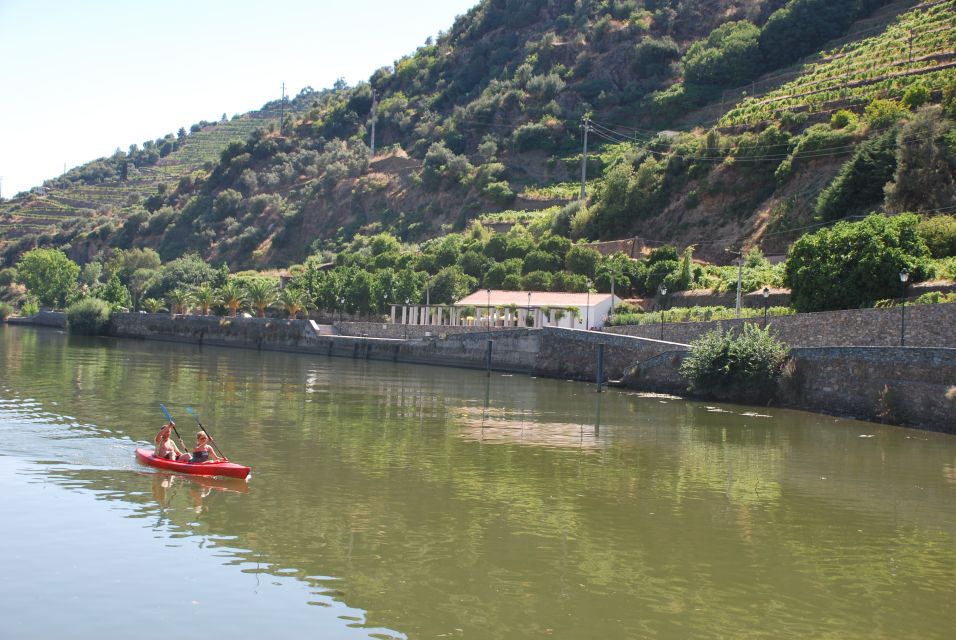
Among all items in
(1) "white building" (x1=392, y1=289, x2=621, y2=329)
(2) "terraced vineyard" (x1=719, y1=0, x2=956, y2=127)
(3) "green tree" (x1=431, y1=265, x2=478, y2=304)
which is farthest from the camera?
(3) "green tree" (x1=431, y1=265, x2=478, y2=304)

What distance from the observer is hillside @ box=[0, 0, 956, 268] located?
84938mm

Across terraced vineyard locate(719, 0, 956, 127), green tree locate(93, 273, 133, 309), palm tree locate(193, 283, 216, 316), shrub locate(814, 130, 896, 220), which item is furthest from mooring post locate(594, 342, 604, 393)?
green tree locate(93, 273, 133, 309)

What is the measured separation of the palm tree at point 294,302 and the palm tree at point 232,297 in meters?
4.78

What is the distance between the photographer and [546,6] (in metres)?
162

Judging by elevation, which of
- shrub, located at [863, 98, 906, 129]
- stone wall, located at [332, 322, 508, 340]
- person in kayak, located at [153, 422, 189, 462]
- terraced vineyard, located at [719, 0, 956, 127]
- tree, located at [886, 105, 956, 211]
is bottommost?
person in kayak, located at [153, 422, 189, 462]

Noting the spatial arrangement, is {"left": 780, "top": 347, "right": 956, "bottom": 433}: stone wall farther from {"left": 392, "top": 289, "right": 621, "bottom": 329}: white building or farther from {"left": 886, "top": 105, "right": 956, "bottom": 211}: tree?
{"left": 886, "top": 105, "right": 956, "bottom": 211}: tree

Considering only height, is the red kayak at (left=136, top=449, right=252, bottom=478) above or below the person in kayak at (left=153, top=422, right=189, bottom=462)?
below

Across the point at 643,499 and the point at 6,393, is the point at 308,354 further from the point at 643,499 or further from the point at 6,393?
the point at 643,499

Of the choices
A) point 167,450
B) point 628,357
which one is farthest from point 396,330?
point 167,450

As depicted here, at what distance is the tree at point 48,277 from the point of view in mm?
135500

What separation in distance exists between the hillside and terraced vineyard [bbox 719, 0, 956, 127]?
31 cm

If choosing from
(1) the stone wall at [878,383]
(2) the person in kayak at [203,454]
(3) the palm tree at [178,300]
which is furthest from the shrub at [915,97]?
(2) the person in kayak at [203,454]

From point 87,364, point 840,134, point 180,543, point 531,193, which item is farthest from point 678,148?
point 180,543

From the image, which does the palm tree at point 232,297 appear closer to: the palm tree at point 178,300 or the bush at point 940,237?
the palm tree at point 178,300
